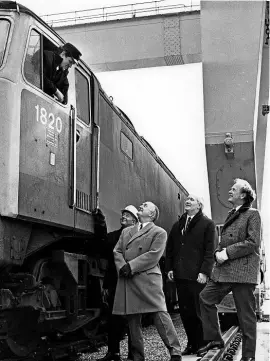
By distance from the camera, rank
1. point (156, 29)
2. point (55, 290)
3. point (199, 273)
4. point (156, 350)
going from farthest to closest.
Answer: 1. point (156, 29)
2. point (156, 350)
3. point (199, 273)
4. point (55, 290)

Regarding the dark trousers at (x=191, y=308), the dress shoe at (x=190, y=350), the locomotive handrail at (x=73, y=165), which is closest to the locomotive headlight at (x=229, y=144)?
the dark trousers at (x=191, y=308)

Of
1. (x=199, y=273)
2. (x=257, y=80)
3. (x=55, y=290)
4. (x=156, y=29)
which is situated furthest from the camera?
(x=156, y=29)

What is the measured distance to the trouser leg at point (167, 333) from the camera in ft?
17.9

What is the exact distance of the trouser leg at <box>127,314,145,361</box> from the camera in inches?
216

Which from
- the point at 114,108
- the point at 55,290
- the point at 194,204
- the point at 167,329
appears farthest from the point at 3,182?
the point at 114,108

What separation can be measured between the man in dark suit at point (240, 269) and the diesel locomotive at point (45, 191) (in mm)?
1364

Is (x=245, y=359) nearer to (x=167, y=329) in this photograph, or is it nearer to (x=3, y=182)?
(x=167, y=329)

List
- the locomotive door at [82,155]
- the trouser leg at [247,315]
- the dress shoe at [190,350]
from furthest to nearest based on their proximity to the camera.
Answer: the dress shoe at [190,350] < the locomotive door at [82,155] < the trouser leg at [247,315]

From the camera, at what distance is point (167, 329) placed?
18.1 feet

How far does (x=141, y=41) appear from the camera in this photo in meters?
12.4

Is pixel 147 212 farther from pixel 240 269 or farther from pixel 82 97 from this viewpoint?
pixel 82 97

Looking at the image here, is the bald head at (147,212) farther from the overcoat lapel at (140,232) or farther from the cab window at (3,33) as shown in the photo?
the cab window at (3,33)

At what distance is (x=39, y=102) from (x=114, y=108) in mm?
2396

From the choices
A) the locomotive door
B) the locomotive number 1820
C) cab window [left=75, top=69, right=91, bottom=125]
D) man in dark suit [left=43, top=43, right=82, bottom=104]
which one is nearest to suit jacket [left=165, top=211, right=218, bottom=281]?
the locomotive door
